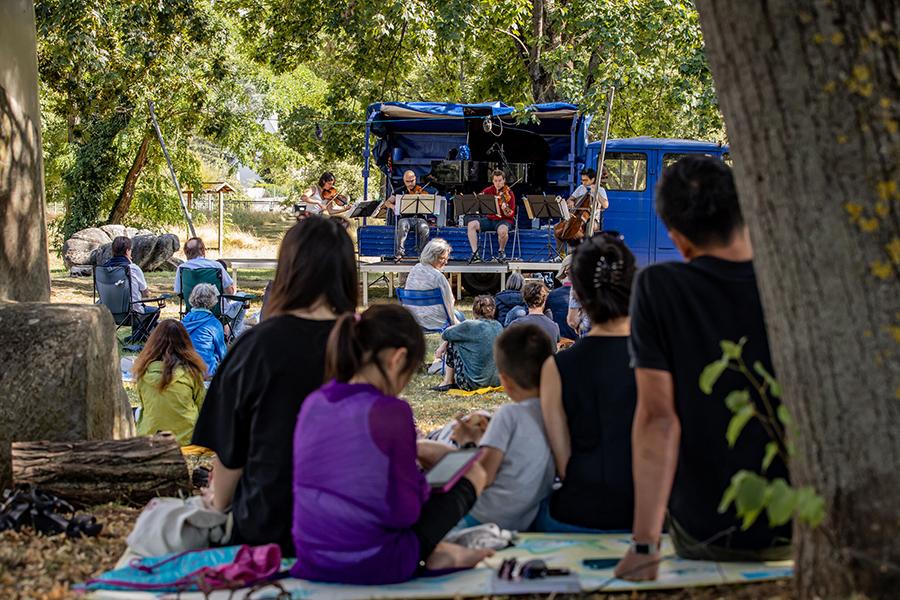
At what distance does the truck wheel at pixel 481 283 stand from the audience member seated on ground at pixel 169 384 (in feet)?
35.6

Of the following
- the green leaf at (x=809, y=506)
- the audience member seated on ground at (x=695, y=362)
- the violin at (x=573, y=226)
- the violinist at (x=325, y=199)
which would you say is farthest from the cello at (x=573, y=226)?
the green leaf at (x=809, y=506)

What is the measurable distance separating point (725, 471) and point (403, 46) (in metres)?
18.9

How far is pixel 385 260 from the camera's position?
16750mm

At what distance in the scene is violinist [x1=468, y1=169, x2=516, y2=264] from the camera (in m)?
16.5

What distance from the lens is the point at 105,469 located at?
502 centimetres

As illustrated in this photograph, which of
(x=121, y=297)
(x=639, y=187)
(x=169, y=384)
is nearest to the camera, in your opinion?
(x=169, y=384)

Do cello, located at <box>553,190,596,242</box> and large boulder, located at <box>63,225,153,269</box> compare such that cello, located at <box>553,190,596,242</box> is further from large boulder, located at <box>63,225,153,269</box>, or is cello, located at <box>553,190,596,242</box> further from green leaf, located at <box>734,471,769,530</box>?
green leaf, located at <box>734,471,769,530</box>

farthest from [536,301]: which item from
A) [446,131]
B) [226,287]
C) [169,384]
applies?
[446,131]

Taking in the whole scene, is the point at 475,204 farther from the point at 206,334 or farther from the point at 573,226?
the point at 206,334

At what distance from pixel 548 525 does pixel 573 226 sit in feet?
39.3

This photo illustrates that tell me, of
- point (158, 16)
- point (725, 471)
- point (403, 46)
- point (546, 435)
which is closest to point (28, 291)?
point (546, 435)

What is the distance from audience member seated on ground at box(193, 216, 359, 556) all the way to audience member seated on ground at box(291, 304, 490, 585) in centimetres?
28

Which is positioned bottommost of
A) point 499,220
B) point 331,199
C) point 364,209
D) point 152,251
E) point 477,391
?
point 477,391

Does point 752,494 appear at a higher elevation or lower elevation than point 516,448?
higher
